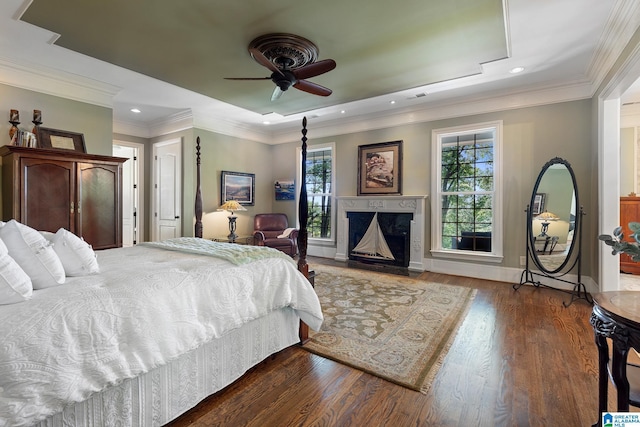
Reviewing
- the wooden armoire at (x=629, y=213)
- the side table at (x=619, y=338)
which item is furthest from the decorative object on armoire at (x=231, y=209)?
the wooden armoire at (x=629, y=213)

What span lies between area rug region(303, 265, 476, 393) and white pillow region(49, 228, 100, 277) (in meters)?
1.57

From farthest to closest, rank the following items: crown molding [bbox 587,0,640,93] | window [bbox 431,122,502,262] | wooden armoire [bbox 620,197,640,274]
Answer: wooden armoire [bbox 620,197,640,274], window [bbox 431,122,502,262], crown molding [bbox 587,0,640,93]

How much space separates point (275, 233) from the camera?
5910 mm

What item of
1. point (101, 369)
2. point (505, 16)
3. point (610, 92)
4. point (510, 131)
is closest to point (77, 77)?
point (101, 369)

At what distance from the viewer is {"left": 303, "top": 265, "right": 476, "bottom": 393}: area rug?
6.82 feet

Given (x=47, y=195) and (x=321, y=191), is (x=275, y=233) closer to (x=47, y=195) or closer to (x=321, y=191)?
(x=321, y=191)

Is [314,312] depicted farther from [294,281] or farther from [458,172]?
[458,172]

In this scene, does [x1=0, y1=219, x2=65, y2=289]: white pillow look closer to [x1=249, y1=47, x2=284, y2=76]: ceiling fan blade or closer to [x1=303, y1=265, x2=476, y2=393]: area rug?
[x1=303, y1=265, x2=476, y2=393]: area rug

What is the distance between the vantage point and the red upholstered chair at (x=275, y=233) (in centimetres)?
534

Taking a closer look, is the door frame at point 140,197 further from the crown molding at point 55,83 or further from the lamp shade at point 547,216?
the lamp shade at point 547,216

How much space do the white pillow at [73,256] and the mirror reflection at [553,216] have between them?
190 inches

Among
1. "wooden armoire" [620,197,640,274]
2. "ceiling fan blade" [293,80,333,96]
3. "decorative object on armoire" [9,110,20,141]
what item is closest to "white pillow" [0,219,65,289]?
"ceiling fan blade" [293,80,333,96]

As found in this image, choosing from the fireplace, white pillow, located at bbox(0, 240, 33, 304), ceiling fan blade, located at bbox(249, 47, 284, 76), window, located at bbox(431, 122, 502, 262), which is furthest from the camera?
the fireplace

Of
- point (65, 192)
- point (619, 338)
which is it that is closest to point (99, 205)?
point (65, 192)
